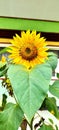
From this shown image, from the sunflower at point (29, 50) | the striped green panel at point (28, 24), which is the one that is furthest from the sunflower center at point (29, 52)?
the striped green panel at point (28, 24)

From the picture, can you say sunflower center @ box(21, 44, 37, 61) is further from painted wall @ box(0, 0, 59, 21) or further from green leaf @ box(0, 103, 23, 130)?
painted wall @ box(0, 0, 59, 21)

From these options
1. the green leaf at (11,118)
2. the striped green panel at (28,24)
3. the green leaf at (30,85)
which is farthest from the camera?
the striped green panel at (28,24)

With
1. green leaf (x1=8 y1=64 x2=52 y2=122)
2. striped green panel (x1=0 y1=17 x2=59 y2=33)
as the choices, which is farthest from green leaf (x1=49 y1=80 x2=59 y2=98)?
striped green panel (x1=0 y1=17 x2=59 y2=33)

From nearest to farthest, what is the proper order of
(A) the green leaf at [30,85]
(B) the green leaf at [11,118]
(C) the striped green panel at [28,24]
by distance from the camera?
(A) the green leaf at [30,85]
(B) the green leaf at [11,118]
(C) the striped green panel at [28,24]

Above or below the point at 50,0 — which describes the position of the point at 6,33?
below

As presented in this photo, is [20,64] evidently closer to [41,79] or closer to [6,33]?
[41,79]

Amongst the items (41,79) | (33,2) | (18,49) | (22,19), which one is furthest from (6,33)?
(41,79)

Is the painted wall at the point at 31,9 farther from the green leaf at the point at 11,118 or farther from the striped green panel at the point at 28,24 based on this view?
the green leaf at the point at 11,118
